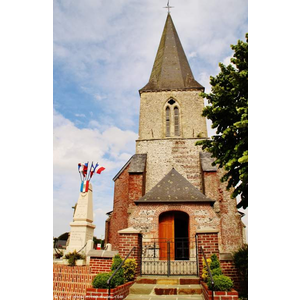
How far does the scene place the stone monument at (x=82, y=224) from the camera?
33.7 ft

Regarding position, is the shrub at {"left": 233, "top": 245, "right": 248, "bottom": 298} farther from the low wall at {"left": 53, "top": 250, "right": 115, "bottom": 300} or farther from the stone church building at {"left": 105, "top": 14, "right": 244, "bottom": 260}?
the low wall at {"left": 53, "top": 250, "right": 115, "bottom": 300}

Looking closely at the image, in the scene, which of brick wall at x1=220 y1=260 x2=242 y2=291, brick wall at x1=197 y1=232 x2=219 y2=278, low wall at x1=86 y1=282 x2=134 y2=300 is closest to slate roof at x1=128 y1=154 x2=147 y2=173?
brick wall at x1=197 y1=232 x2=219 y2=278

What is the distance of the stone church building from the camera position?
12.4 meters

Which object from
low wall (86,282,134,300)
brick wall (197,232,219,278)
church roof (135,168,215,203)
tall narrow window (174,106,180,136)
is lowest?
low wall (86,282,134,300)

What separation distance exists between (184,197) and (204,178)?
12.4 feet

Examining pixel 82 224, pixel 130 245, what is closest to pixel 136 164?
pixel 82 224

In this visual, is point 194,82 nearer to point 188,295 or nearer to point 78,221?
point 78,221

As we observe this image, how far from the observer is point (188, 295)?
6168 millimetres

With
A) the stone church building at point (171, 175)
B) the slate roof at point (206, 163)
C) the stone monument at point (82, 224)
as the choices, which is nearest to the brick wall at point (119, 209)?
the stone church building at point (171, 175)

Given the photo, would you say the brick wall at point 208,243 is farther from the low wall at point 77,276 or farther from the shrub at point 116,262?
the low wall at point 77,276

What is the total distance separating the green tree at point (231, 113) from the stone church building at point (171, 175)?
2614 mm

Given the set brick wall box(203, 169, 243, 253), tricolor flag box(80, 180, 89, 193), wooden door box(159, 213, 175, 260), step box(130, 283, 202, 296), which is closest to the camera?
step box(130, 283, 202, 296)

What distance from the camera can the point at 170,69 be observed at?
2419 cm

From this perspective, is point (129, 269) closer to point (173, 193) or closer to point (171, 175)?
point (173, 193)
